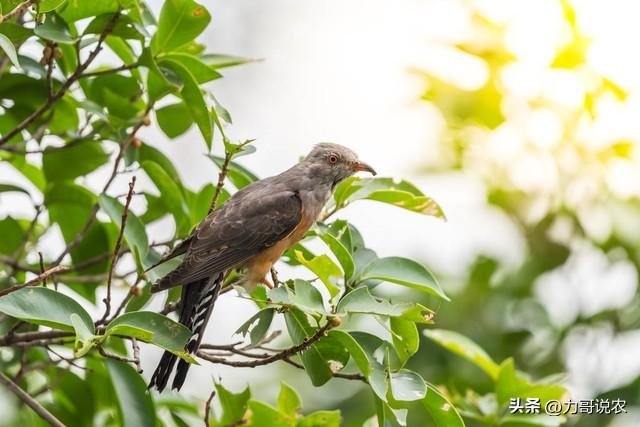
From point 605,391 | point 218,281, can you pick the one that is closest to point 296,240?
point 218,281

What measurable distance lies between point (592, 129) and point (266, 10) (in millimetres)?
7042

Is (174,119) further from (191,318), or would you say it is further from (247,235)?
(191,318)

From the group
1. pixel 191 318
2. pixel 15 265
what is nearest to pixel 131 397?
pixel 191 318

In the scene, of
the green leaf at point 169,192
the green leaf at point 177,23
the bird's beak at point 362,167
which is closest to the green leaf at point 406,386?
the green leaf at point 169,192

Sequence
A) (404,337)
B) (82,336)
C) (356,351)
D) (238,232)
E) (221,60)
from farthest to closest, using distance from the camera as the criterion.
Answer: (238,232) < (221,60) < (404,337) < (356,351) < (82,336)

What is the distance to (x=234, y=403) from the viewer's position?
11.1 feet

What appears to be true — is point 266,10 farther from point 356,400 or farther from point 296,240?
point 296,240

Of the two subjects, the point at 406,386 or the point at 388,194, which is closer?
the point at 406,386

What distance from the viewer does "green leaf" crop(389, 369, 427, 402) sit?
8.95ft

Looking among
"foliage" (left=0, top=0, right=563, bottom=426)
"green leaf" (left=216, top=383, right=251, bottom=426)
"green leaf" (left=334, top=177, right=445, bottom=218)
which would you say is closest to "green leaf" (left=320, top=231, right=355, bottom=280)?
"foliage" (left=0, top=0, right=563, bottom=426)

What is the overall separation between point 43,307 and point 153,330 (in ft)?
0.97

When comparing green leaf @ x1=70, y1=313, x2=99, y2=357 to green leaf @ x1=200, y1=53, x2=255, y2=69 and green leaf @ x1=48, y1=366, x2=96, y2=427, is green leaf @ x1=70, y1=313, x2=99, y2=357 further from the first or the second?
green leaf @ x1=200, y1=53, x2=255, y2=69

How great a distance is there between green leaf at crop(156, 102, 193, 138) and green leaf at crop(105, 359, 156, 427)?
1020 mm

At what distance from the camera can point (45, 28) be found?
3.09 meters
